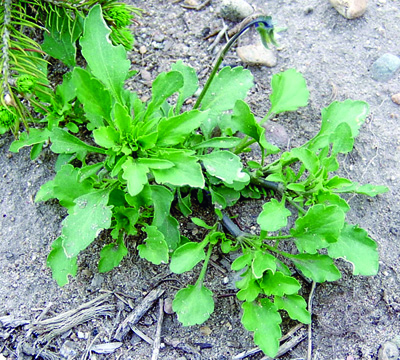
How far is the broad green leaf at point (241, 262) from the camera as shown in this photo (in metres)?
2.00

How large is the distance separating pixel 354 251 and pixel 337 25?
58.1 inches

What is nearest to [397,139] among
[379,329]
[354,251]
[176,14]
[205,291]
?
[354,251]

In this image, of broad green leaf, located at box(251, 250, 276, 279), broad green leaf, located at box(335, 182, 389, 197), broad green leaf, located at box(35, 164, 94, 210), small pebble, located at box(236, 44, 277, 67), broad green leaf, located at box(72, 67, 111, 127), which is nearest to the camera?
broad green leaf, located at box(72, 67, 111, 127)

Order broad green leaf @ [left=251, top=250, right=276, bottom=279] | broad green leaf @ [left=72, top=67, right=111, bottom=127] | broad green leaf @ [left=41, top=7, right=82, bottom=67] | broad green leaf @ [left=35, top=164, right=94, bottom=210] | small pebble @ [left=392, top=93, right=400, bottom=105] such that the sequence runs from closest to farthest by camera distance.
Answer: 1. broad green leaf @ [left=72, top=67, right=111, bottom=127]
2. broad green leaf @ [left=251, top=250, right=276, bottom=279]
3. broad green leaf @ [left=35, top=164, right=94, bottom=210]
4. broad green leaf @ [left=41, top=7, right=82, bottom=67]
5. small pebble @ [left=392, top=93, right=400, bottom=105]

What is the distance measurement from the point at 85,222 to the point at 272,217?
81 centimetres

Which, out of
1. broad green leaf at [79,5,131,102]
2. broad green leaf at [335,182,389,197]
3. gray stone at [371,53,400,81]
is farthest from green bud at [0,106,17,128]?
gray stone at [371,53,400,81]

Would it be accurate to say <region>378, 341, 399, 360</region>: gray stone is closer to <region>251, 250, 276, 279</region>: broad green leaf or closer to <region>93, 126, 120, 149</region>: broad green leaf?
<region>251, 250, 276, 279</region>: broad green leaf

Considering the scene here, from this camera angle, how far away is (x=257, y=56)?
2686mm

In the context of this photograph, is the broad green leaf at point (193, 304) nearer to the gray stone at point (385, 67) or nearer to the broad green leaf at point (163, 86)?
the broad green leaf at point (163, 86)

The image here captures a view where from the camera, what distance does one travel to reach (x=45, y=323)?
7.04 feet

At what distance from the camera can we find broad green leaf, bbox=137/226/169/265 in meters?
2.02

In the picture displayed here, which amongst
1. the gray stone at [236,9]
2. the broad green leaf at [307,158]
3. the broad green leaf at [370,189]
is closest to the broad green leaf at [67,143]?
the broad green leaf at [307,158]

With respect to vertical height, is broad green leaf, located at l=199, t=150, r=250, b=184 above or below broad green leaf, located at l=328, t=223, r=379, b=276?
above

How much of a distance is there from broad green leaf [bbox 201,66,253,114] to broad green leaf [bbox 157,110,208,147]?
0.41m
